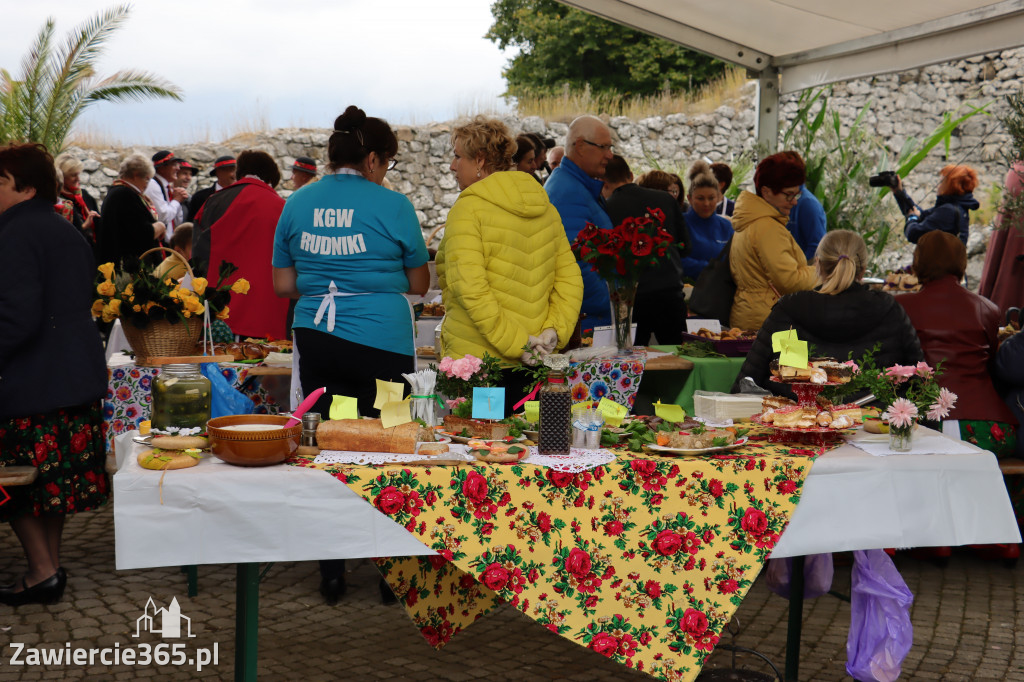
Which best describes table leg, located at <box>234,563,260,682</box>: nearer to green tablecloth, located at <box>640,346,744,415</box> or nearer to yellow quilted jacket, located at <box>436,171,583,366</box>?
yellow quilted jacket, located at <box>436,171,583,366</box>

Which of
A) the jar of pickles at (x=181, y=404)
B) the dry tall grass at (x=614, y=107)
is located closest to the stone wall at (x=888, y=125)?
the dry tall grass at (x=614, y=107)

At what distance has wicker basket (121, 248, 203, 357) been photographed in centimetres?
317

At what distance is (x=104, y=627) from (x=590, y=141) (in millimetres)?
2688

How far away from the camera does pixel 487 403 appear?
261 centimetres

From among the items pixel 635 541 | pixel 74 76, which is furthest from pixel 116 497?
pixel 74 76

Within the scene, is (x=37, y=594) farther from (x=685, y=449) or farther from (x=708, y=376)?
(x=708, y=376)

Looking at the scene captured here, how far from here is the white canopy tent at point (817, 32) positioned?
5.39 m

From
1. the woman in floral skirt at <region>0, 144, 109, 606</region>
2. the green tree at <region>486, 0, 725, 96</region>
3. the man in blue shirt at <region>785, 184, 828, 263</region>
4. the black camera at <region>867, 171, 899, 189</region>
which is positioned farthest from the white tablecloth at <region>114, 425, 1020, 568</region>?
the green tree at <region>486, 0, 725, 96</region>

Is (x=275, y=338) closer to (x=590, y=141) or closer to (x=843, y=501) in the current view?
(x=590, y=141)

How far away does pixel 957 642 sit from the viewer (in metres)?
3.40

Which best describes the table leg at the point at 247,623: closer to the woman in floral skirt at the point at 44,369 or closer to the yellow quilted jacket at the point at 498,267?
the yellow quilted jacket at the point at 498,267

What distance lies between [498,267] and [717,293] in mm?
1726

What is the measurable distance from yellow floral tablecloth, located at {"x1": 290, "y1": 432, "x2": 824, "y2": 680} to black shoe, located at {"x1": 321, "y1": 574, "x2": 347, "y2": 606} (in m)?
1.54

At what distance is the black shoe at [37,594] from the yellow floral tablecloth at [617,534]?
1.86 metres
